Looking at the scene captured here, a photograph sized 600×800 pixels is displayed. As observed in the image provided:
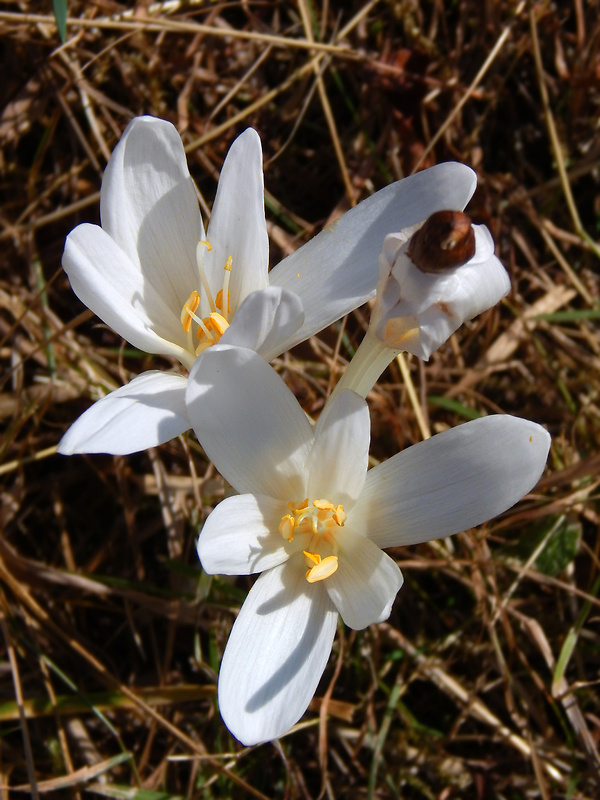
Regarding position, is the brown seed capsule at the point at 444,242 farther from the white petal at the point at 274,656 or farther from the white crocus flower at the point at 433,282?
the white petal at the point at 274,656

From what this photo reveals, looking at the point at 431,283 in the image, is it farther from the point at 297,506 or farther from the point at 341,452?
the point at 297,506

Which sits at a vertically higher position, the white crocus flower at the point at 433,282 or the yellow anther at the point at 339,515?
the white crocus flower at the point at 433,282

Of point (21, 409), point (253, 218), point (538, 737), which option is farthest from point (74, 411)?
point (538, 737)

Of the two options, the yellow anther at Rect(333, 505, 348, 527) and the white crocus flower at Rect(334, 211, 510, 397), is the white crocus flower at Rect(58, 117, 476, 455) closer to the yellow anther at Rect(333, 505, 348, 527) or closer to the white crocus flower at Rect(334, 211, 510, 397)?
the white crocus flower at Rect(334, 211, 510, 397)

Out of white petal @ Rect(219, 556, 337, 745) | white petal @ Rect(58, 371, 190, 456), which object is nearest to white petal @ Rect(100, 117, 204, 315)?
white petal @ Rect(58, 371, 190, 456)

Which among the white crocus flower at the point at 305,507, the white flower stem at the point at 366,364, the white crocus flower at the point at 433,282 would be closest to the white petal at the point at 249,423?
the white crocus flower at the point at 305,507
